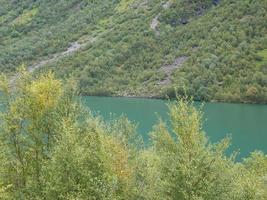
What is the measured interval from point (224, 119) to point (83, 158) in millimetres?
112909

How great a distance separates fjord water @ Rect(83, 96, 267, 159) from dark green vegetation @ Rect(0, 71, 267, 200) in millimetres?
50410

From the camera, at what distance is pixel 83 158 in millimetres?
33688

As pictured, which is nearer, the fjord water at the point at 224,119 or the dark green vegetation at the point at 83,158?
the dark green vegetation at the point at 83,158

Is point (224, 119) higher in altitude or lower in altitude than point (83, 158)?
lower

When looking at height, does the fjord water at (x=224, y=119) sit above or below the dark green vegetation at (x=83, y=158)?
below

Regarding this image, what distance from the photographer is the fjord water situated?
111m

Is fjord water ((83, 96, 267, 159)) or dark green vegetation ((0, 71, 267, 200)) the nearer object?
dark green vegetation ((0, 71, 267, 200))

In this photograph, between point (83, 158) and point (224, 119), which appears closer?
point (83, 158)

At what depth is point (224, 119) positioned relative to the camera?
14350 cm

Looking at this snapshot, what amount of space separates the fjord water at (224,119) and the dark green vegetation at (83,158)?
50410 millimetres

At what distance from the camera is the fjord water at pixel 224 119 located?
111m

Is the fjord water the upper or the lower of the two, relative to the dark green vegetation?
lower

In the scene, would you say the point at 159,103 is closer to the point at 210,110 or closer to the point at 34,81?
the point at 210,110

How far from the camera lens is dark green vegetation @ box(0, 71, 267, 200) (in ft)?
111
